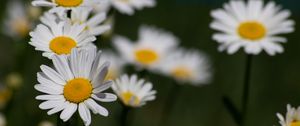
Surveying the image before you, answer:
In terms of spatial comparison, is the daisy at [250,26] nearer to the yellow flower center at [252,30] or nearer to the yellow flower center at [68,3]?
the yellow flower center at [252,30]

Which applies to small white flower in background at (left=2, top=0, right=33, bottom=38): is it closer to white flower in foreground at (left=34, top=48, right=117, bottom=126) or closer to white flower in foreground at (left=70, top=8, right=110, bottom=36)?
white flower in foreground at (left=70, top=8, right=110, bottom=36)

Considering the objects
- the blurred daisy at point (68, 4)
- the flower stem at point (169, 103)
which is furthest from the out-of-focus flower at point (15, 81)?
the blurred daisy at point (68, 4)

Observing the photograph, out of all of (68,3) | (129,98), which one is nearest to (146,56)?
(129,98)

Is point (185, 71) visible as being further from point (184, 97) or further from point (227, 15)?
point (227, 15)

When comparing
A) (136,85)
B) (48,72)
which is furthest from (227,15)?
(48,72)

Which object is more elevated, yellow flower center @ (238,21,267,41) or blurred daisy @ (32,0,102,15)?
yellow flower center @ (238,21,267,41)

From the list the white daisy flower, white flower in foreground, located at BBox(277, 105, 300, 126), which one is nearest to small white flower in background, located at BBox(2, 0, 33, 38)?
the white daisy flower
